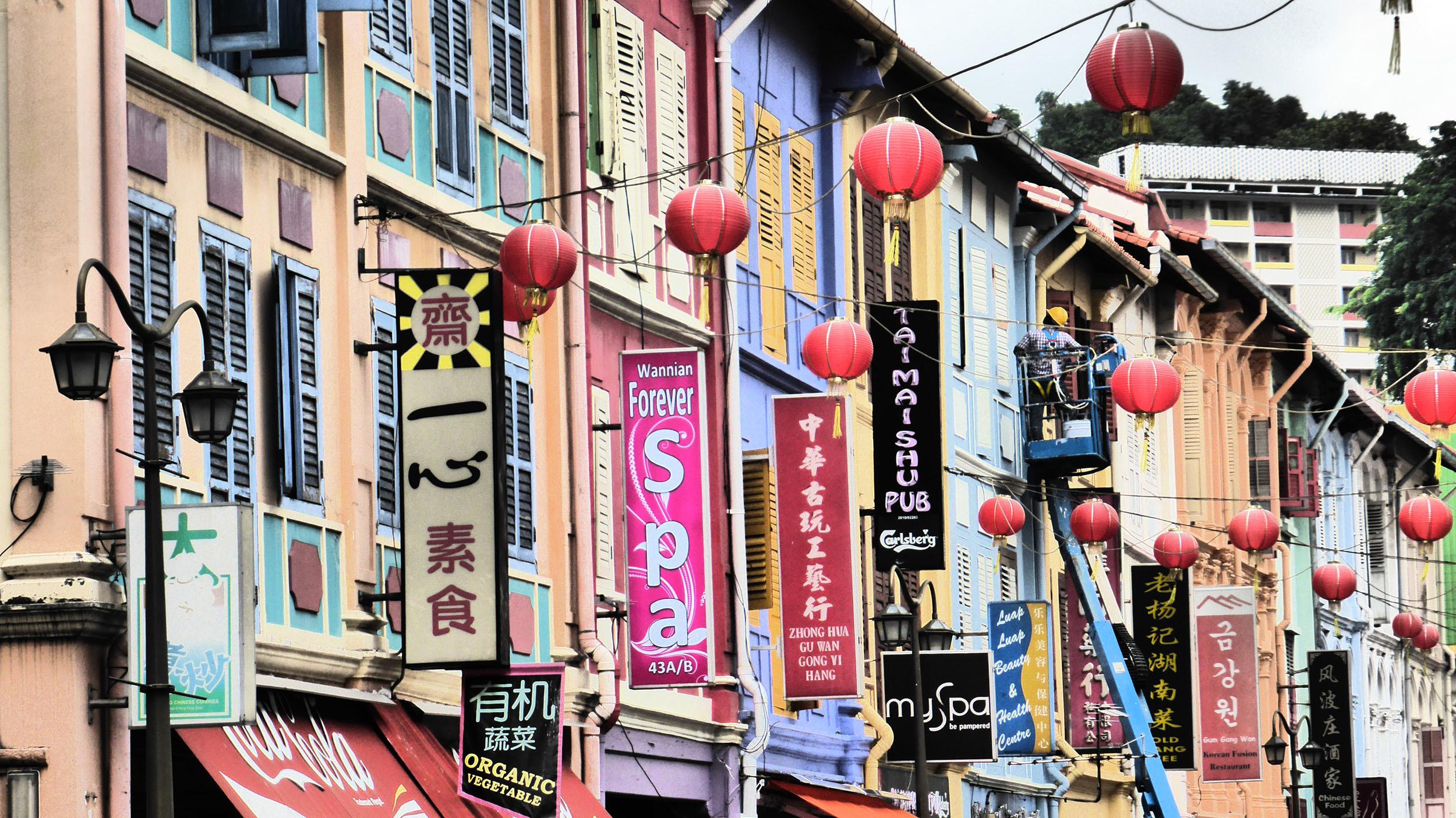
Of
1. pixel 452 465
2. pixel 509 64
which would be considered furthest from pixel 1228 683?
pixel 452 465

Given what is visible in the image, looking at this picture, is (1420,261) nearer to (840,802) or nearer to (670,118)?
(840,802)

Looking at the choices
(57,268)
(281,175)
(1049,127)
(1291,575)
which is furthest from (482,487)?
(1049,127)

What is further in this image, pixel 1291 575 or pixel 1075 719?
pixel 1291 575

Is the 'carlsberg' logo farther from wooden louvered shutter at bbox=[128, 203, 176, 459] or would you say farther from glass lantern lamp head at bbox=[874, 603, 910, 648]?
wooden louvered shutter at bbox=[128, 203, 176, 459]

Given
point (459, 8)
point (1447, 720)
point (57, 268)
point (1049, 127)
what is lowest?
point (1447, 720)

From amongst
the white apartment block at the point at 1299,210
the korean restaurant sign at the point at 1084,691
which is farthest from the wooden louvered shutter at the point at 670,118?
the white apartment block at the point at 1299,210

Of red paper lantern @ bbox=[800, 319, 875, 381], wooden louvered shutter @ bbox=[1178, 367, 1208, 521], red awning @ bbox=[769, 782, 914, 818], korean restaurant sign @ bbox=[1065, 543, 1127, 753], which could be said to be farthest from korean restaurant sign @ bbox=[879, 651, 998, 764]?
wooden louvered shutter @ bbox=[1178, 367, 1208, 521]

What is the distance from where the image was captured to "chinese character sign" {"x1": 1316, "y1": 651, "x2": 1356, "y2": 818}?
4534 centimetres

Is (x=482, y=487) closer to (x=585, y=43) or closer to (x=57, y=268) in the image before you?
(x=57, y=268)

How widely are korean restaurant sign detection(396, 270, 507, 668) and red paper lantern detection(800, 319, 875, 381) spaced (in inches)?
270

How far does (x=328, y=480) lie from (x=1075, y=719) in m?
20.4

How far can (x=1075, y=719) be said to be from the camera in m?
35.4

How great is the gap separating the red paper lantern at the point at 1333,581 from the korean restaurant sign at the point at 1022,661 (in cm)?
1186

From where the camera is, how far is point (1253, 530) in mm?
36656
